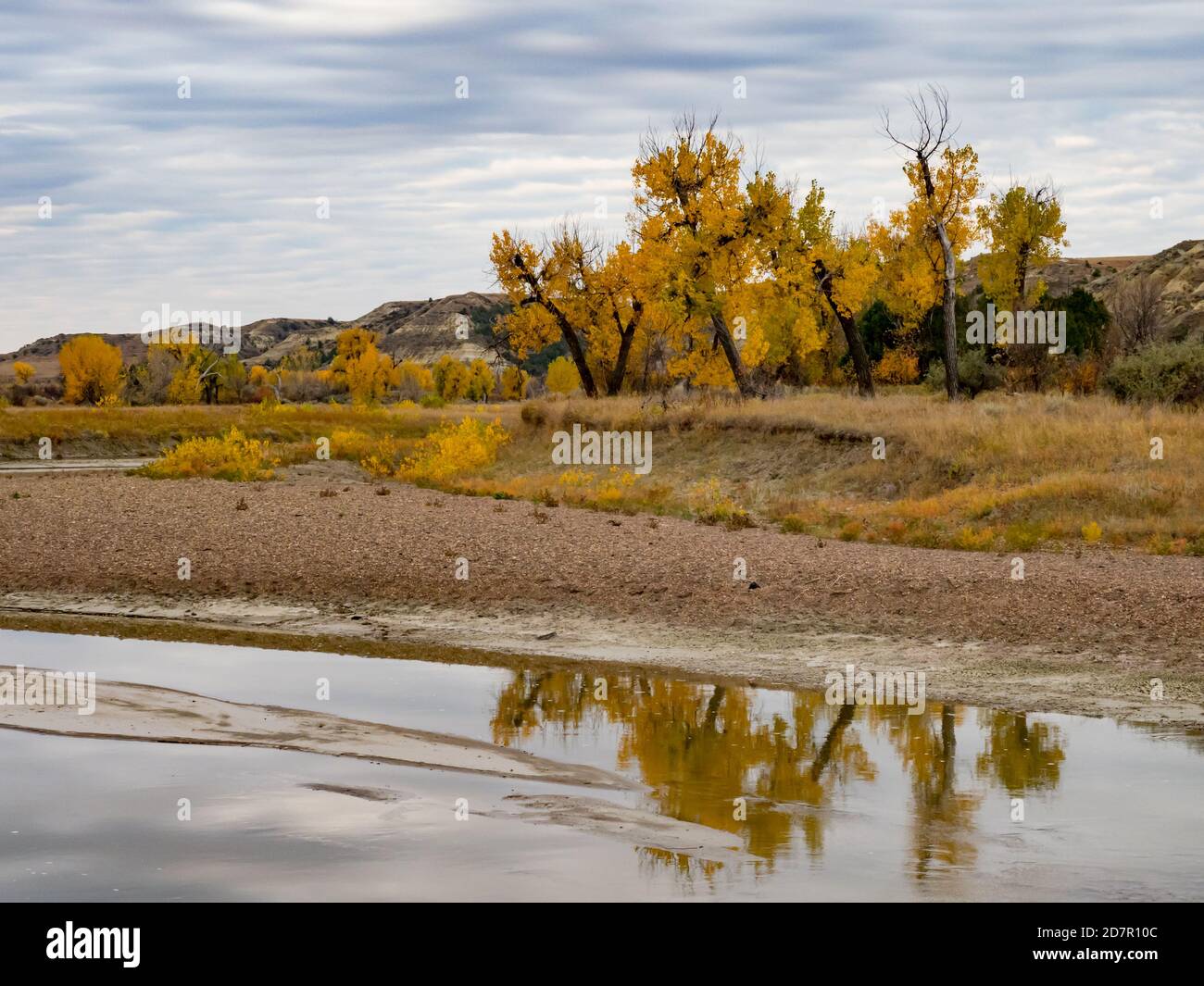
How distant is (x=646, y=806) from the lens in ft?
32.2

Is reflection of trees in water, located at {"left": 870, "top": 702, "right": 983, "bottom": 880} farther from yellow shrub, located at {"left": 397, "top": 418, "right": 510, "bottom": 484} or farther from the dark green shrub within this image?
yellow shrub, located at {"left": 397, "top": 418, "right": 510, "bottom": 484}

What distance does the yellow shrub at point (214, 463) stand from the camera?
37.3 m

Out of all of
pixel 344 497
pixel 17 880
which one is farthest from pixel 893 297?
pixel 17 880

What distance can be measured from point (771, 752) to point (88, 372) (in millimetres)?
96117

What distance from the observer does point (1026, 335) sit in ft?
169

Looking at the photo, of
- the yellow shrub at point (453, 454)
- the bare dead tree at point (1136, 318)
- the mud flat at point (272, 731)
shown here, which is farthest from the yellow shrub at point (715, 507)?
the bare dead tree at point (1136, 318)

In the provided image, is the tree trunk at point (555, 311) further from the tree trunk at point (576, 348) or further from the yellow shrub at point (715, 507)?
the yellow shrub at point (715, 507)

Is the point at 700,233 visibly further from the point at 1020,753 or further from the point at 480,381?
the point at 480,381

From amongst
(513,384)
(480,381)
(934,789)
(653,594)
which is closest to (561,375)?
(513,384)

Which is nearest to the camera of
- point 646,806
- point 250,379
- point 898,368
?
point 646,806

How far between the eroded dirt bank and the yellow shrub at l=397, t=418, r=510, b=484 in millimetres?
11224

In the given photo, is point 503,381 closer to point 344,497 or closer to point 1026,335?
point 1026,335

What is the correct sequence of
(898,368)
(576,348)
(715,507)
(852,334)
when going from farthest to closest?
(898,368) < (576,348) < (852,334) < (715,507)

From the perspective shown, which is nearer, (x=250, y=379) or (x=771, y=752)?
(x=771, y=752)
